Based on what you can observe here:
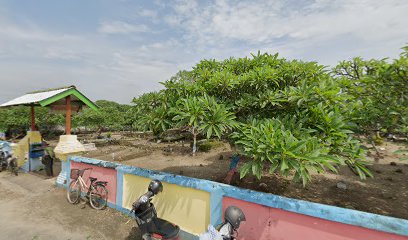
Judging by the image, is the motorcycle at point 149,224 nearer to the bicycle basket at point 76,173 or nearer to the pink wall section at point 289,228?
the pink wall section at point 289,228

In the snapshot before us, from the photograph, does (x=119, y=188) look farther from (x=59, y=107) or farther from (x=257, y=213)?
(x=59, y=107)

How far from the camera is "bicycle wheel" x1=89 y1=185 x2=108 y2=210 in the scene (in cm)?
638

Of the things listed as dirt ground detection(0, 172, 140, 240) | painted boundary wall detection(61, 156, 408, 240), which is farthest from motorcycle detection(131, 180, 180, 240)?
dirt ground detection(0, 172, 140, 240)

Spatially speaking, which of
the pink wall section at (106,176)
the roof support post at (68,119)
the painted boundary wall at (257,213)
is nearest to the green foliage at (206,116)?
the painted boundary wall at (257,213)

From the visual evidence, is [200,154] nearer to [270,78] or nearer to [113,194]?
[113,194]

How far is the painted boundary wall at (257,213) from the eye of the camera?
3057mm

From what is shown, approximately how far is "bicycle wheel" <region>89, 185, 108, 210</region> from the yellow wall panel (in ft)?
4.60

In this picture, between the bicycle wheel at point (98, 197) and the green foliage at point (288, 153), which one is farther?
the bicycle wheel at point (98, 197)

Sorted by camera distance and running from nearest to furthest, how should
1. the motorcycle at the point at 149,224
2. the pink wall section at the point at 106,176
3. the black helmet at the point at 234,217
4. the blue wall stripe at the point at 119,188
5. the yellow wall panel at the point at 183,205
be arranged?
the black helmet at the point at 234,217
the motorcycle at the point at 149,224
the yellow wall panel at the point at 183,205
the blue wall stripe at the point at 119,188
the pink wall section at the point at 106,176

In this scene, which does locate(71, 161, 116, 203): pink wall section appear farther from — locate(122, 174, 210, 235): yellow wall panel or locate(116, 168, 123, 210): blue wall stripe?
locate(122, 174, 210, 235): yellow wall panel

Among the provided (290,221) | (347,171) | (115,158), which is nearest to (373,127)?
(290,221)

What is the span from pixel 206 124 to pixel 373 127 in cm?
365

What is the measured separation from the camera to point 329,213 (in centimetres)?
326

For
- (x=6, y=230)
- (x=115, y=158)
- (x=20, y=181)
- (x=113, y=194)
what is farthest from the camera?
(x=115, y=158)
